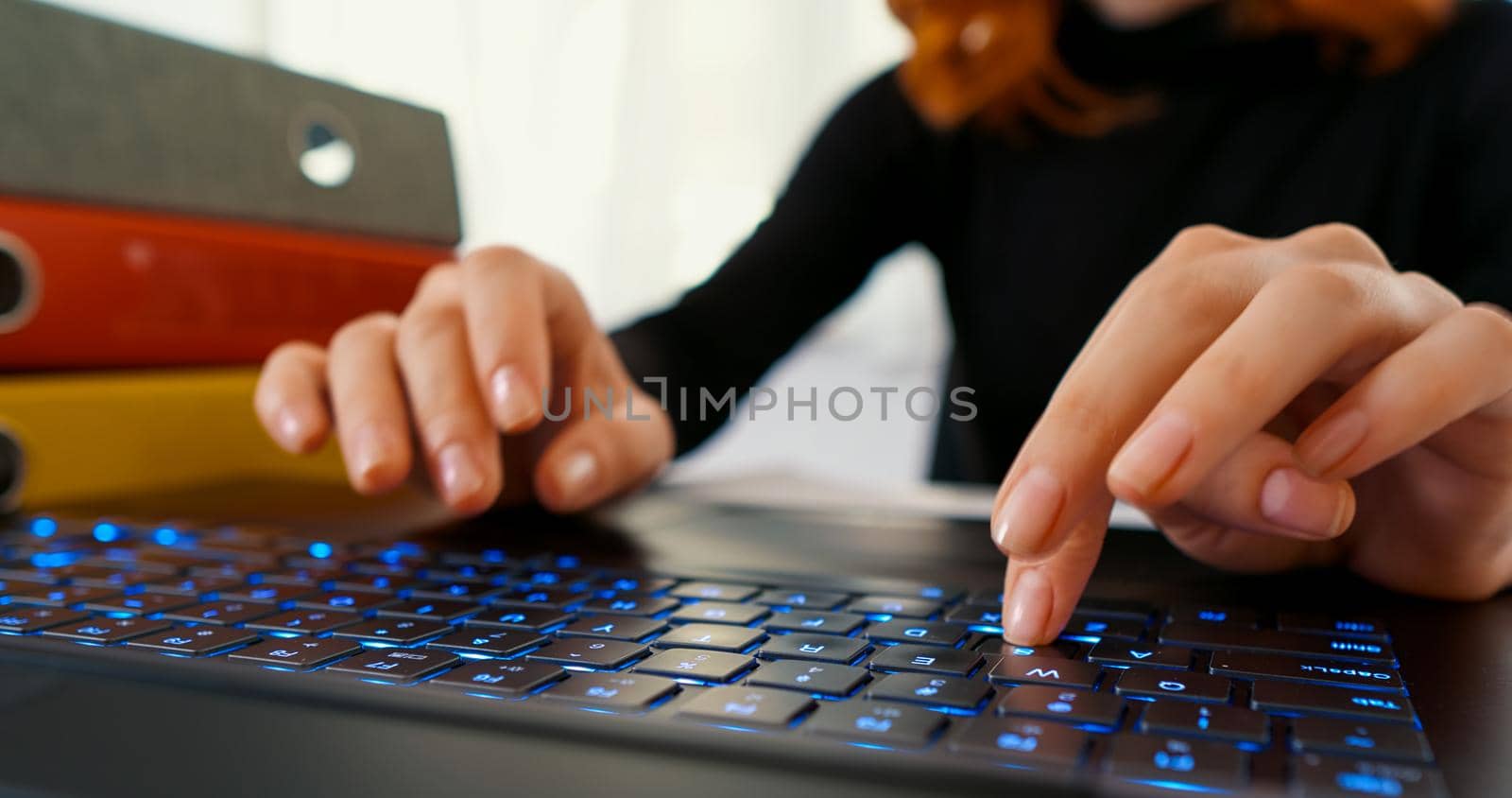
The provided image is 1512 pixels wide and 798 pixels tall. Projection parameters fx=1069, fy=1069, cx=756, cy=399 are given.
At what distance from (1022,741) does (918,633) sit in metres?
0.09

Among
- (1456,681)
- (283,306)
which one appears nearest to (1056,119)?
(283,306)

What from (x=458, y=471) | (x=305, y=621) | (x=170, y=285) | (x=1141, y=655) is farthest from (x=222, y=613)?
(x=170, y=285)

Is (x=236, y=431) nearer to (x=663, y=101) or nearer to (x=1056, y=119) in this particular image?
(x=1056, y=119)

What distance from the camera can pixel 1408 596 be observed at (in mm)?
367

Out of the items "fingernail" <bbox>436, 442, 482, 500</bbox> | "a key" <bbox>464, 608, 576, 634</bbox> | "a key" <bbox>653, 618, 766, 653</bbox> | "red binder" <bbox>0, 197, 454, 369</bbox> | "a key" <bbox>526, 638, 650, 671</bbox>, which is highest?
"red binder" <bbox>0, 197, 454, 369</bbox>

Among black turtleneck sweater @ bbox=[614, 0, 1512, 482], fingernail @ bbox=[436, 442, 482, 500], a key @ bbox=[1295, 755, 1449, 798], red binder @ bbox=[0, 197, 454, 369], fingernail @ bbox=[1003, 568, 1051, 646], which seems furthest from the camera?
black turtleneck sweater @ bbox=[614, 0, 1512, 482]

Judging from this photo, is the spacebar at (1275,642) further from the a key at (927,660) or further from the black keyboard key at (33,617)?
the black keyboard key at (33,617)

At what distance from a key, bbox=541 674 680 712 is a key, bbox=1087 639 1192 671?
0.35ft

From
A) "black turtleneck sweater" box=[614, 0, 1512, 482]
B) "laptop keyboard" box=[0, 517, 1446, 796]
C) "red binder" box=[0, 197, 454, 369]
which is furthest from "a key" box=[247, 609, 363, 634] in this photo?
"black turtleneck sweater" box=[614, 0, 1512, 482]

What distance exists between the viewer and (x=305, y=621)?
1.01 ft

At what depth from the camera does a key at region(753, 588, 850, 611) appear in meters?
0.33

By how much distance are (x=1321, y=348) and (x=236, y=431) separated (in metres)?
Answer: 0.62

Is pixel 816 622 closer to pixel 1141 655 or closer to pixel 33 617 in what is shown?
pixel 1141 655

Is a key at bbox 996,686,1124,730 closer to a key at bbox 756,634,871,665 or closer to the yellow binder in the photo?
a key at bbox 756,634,871,665
